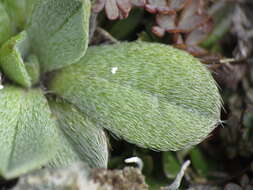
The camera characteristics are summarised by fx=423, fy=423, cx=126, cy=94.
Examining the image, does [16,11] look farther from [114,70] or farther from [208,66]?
[208,66]

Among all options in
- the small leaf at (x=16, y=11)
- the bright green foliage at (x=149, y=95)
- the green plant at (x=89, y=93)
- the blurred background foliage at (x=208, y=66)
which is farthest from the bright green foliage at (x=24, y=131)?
the blurred background foliage at (x=208, y=66)

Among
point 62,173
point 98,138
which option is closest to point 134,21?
point 98,138

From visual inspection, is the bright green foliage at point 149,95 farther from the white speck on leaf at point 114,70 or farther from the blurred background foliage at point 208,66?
the blurred background foliage at point 208,66

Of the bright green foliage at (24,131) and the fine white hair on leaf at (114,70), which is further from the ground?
the fine white hair on leaf at (114,70)

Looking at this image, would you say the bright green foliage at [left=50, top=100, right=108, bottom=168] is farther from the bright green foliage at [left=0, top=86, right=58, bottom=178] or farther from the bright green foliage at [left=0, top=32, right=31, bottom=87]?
the bright green foliage at [left=0, top=32, right=31, bottom=87]

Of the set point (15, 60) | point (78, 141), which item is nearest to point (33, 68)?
point (15, 60)

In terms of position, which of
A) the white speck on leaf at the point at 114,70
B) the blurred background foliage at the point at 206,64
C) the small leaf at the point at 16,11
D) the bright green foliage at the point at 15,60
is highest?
the small leaf at the point at 16,11

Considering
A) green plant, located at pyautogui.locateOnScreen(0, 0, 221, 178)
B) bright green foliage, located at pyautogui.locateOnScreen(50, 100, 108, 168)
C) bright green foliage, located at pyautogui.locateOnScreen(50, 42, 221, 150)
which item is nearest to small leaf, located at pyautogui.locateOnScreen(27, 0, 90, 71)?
green plant, located at pyautogui.locateOnScreen(0, 0, 221, 178)
